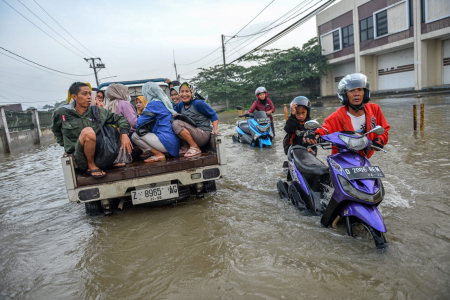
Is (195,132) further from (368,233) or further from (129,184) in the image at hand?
(368,233)

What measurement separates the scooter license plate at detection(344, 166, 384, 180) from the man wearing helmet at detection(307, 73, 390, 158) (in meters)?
0.36

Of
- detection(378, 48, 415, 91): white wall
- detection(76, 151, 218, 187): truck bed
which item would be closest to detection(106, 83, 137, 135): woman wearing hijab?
detection(76, 151, 218, 187): truck bed

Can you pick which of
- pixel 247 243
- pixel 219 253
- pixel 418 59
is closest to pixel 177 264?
pixel 219 253

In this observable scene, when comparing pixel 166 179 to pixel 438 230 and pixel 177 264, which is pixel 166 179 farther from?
pixel 438 230

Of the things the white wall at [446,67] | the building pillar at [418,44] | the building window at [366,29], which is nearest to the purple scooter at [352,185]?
the building pillar at [418,44]

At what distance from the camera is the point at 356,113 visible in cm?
320

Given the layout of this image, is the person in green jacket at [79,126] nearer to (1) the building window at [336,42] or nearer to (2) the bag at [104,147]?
(2) the bag at [104,147]

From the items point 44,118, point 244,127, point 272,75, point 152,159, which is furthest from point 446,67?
point 44,118

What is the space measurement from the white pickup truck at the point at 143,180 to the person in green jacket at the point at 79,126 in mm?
167

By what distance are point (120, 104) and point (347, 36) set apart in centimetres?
2771

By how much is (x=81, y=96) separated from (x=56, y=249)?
196 centimetres

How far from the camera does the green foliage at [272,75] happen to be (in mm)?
30219

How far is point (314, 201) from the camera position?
3.40 m

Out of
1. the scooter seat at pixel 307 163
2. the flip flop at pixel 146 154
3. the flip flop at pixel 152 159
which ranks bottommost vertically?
the scooter seat at pixel 307 163
